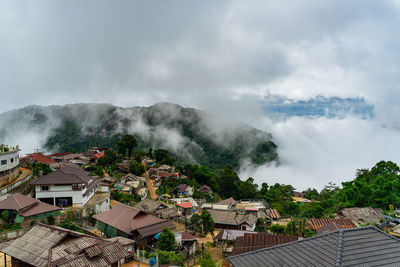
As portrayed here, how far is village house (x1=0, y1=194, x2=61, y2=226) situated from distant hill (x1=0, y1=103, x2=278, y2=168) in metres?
93.3

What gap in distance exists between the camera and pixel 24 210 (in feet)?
81.7

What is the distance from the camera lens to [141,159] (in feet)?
261

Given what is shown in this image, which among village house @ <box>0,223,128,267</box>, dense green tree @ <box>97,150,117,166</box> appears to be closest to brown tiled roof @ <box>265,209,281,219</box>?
village house @ <box>0,223,128,267</box>

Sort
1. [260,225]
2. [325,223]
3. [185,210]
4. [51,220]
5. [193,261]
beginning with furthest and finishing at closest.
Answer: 1. [185,210]
2. [260,225]
3. [325,223]
4. [51,220]
5. [193,261]

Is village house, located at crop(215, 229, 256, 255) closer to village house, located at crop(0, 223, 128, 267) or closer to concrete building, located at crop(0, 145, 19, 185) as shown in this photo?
village house, located at crop(0, 223, 128, 267)

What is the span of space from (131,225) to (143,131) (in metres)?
117

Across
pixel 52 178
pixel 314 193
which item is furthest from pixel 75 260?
pixel 314 193

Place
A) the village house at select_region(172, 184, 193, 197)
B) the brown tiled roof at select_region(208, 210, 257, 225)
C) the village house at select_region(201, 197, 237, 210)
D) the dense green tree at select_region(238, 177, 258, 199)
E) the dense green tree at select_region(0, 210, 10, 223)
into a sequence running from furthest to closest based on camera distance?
1. the dense green tree at select_region(238, 177, 258, 199)
2. the village house at select_region(172, 184, 193, 197)
3. the village house at select_region(201, 197, 237, 210)
4. the brown tiled roof at select_region(208, 210, 257, 225)
5. the dense green tree at select_region(0, 210, 10, 223)

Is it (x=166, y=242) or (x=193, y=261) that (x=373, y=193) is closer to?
(x=193, y=261)

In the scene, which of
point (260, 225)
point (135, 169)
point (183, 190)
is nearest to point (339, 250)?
point (260, 225)

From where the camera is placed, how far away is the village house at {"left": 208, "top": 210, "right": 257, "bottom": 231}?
3416 cm

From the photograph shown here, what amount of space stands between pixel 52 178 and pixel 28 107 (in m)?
145

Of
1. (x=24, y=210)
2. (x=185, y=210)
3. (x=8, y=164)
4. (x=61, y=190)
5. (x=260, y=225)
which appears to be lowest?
(x=260, y=225)

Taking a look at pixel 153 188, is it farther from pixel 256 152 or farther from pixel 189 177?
pixel 256 152
